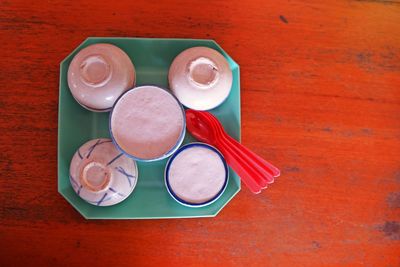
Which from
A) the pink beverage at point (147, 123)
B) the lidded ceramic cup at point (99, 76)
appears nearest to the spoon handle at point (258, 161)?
the pink beverage at point (147, 123)

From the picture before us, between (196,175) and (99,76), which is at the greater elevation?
(99,76)

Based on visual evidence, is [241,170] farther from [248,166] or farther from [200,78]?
[200,78]

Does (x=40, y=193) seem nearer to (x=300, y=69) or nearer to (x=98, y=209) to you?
(x=98, y=209)

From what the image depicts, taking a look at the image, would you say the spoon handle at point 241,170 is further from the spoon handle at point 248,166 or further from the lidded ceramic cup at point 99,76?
the lidded ceramic cup at point 99,76

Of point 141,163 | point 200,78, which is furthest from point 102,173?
point 200,78

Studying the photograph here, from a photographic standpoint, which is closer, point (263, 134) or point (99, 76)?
point (99, 76)

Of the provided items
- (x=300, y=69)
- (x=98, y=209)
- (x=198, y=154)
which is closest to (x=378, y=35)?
(x=300, y=69)

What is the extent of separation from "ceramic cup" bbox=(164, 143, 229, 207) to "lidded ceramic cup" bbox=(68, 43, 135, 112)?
0.50 feet

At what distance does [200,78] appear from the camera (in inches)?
25.0

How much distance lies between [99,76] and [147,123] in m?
0.11

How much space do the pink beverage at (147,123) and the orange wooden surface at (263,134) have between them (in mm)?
147

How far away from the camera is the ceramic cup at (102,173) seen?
0.60m

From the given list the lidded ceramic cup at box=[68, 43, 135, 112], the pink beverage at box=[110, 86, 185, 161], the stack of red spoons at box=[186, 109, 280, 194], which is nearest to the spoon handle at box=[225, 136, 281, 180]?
the stack of red spoons at box=[186, 109, 280, 194]

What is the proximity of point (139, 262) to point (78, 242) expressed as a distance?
0.12 metres
